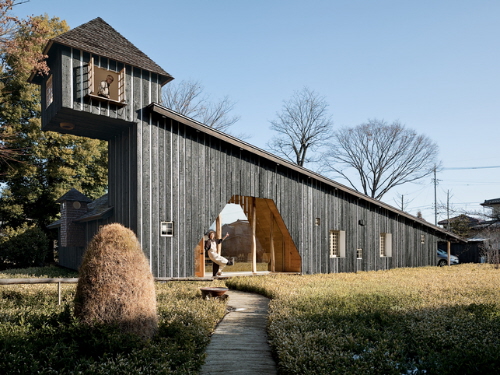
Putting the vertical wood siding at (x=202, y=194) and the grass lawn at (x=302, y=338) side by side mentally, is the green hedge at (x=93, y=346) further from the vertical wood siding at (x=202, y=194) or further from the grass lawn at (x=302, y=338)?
the vertical wood siding at (x=202, y=194)

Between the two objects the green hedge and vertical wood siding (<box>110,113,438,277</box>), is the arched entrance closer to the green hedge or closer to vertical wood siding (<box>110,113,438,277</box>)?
vertical wood siding (<box>110,113,438,277</box>)

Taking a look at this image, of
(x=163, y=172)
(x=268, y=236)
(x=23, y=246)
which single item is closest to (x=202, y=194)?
(x=163, y=172)

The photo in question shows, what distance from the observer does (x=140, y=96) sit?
14820mm

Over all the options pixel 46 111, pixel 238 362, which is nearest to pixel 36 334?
pixel 238 362

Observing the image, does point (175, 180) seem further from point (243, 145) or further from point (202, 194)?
point (243, 145)

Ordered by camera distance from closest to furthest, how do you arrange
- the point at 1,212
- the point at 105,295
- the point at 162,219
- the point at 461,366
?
the point at 461,366
the point at 105,295
the point at 162,219
the point at 1,212

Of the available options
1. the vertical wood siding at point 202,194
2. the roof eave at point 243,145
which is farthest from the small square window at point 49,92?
the roof eave at point 243,145

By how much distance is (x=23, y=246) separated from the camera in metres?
24.7

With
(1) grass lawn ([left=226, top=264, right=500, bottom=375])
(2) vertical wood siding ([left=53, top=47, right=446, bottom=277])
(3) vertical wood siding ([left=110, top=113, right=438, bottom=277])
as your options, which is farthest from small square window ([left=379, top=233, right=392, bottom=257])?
(1) grass lawn ([left=226, top=264, right=500, bottom=375])

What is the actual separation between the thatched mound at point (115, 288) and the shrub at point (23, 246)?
814 inches

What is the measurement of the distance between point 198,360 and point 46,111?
12504 mm

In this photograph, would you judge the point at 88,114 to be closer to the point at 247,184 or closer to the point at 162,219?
the point at 162,219

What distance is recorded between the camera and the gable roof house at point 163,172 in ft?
45.8

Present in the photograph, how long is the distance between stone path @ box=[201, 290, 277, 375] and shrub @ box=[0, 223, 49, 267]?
19.2 m
